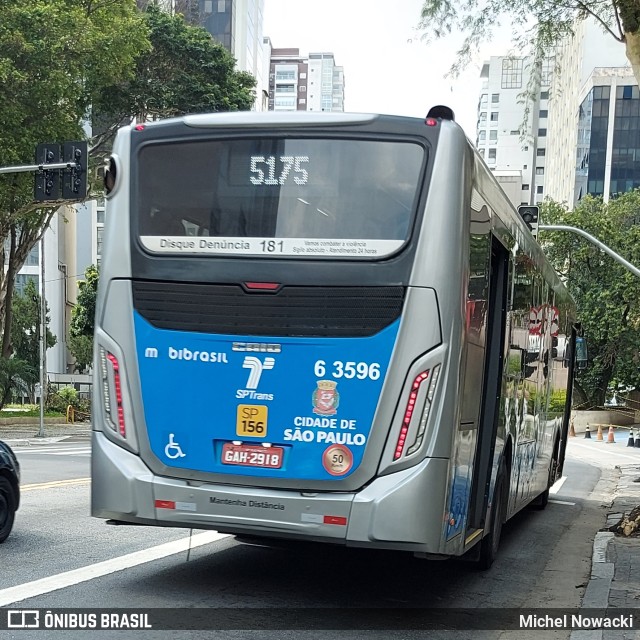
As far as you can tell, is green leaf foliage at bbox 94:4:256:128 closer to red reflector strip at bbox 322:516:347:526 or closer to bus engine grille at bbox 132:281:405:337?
bus engine grille at bbox 132:281:405:337

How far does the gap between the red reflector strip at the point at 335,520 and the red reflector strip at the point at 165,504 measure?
108cm

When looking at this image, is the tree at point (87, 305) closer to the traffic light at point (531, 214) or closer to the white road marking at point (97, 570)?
the traffic light at point (531, 214)

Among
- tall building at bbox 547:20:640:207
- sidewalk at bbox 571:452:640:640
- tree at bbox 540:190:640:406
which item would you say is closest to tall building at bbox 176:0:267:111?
tall building at bbox 547:20:640:207

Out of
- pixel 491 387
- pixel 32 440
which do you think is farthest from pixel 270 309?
pixel 32 440

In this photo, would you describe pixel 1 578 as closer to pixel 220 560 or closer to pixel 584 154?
pixel 220 560

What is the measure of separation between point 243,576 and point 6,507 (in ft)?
8.34

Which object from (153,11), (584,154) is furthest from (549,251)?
(584,154)

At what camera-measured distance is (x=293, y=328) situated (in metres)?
6.29

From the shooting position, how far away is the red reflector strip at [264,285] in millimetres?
6344

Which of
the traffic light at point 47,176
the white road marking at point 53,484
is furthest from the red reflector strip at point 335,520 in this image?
the traffic light at point 47,176

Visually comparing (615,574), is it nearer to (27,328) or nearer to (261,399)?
(261,399)

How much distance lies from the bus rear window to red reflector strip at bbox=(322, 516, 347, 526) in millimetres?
1715

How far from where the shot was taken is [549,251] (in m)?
57.6

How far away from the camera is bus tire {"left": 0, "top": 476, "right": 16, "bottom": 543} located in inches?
338
